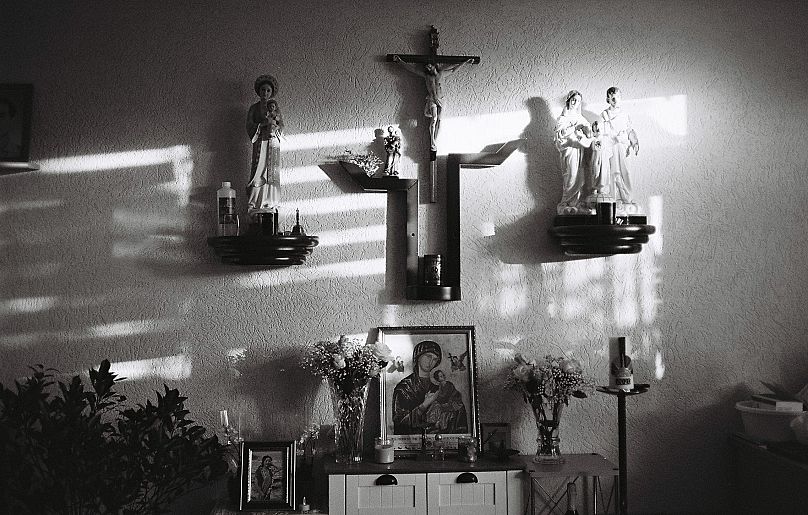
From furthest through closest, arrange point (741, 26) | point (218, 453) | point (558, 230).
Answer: point (741, 26) < point (558, 230) < point (218, 453)

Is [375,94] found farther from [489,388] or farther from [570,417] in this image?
[570,417]

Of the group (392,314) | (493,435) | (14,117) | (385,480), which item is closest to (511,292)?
(392,314)

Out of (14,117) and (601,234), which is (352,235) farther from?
(14,117)

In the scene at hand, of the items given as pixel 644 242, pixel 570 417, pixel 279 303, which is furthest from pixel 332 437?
pixel 644 242

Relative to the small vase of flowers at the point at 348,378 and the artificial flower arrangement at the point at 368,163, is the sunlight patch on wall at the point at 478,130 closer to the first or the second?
the artificial flower arrangement at the point at 368,163

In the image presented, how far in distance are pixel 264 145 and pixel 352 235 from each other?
2.21ft

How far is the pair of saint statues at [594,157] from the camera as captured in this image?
4.30 m

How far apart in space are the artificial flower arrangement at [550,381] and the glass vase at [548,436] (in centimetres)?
4

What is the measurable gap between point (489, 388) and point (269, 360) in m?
1.21

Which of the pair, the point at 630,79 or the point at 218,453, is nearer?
the point at 218,453

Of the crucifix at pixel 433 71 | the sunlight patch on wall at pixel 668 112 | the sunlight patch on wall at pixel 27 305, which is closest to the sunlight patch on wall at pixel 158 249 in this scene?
the sunlight patch on wall at pixel 27 305

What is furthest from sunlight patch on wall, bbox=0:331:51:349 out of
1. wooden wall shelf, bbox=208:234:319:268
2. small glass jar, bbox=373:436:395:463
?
small glass jar, bbox=373:436:395:463

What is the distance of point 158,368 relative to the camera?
14.1ft

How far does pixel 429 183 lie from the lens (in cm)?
442
